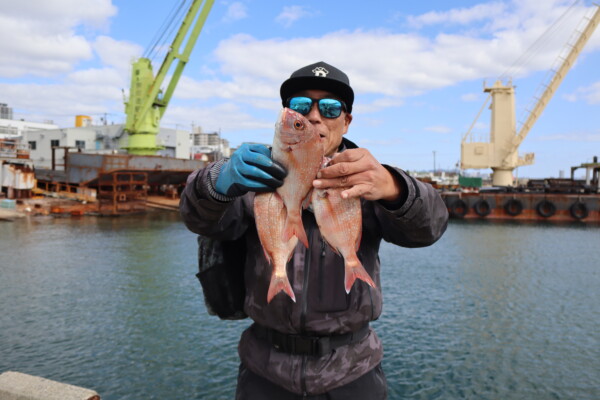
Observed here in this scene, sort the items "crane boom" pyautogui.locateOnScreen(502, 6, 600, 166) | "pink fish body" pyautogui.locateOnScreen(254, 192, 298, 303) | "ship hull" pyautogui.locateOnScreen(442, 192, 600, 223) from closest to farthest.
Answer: "pink fish body" pyautogui.locateOnScreen(254, 192, 298, 303) < "ship hull" pyautogui.locateOnScreen(442, 192, 600, 223) < "crane boom" pyautogui.locateOnScreen(502, 6, 600, 166)

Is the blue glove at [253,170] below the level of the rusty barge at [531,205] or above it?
above

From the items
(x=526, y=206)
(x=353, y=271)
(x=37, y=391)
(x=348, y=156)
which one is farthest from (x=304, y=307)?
(x=526, y=206)

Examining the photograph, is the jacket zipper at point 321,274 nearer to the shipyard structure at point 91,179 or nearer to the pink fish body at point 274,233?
the pink fish body at point 274,233

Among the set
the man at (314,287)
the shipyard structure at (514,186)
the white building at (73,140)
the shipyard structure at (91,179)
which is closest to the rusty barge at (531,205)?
the shipyard structure at (514,186)

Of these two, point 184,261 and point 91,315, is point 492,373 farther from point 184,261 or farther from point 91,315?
point 184,261

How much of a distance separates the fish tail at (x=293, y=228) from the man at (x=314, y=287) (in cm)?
37

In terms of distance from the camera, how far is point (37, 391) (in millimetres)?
4941

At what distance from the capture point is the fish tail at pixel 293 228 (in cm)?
228

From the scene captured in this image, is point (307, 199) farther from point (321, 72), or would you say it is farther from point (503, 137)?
point (503, 137)

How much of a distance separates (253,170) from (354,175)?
0.52m

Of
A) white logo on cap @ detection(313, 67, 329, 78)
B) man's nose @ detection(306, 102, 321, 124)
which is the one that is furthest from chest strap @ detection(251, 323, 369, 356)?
white logo on cap @ detection(313, 67, 329, 78)

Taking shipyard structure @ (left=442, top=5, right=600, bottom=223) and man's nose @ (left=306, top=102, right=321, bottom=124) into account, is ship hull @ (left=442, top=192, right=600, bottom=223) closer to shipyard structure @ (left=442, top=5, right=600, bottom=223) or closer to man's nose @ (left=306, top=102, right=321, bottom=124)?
shipyard structure @ (left=442, top=5, right=600, bottom=223)

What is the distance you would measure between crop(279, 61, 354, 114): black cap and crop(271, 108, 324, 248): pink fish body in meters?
0.70

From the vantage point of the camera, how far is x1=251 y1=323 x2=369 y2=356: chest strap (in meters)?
2.74
